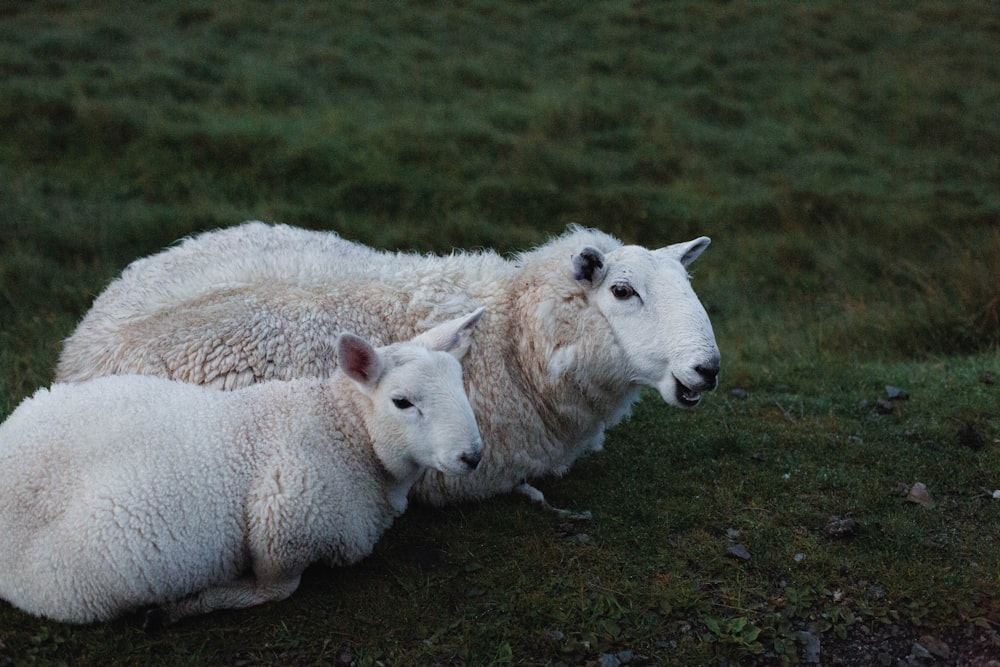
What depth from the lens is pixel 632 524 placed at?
18.4 feet

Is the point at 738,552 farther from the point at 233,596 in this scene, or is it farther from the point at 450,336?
the point at 233,596

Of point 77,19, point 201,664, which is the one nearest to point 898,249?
point 201,664

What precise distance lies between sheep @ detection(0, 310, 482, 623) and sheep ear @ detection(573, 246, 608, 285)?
36.9 inches

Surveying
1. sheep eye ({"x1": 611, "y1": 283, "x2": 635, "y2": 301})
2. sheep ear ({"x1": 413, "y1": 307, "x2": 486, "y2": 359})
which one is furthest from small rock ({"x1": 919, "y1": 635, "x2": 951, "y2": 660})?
sheep ear ({"x1": 413, "y1": 307, "x2": 486, "y2": 359})

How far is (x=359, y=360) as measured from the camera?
479 centimetres

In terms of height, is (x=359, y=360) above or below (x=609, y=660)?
above

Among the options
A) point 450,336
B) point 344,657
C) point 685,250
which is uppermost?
point 685,250

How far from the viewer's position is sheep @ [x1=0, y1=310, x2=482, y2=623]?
4.35 metres

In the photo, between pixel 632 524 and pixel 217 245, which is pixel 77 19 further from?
pixel 632 524

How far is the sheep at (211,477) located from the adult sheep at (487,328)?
58 centimetres

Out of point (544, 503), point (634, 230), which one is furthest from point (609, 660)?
point (634, 230)

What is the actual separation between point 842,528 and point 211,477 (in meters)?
3.36

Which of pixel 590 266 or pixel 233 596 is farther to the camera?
pixel 590 266

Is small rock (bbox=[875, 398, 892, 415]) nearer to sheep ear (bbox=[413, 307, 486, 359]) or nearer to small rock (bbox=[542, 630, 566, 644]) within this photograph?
sheep ear (bbox=[413, 307, 486, 359])
